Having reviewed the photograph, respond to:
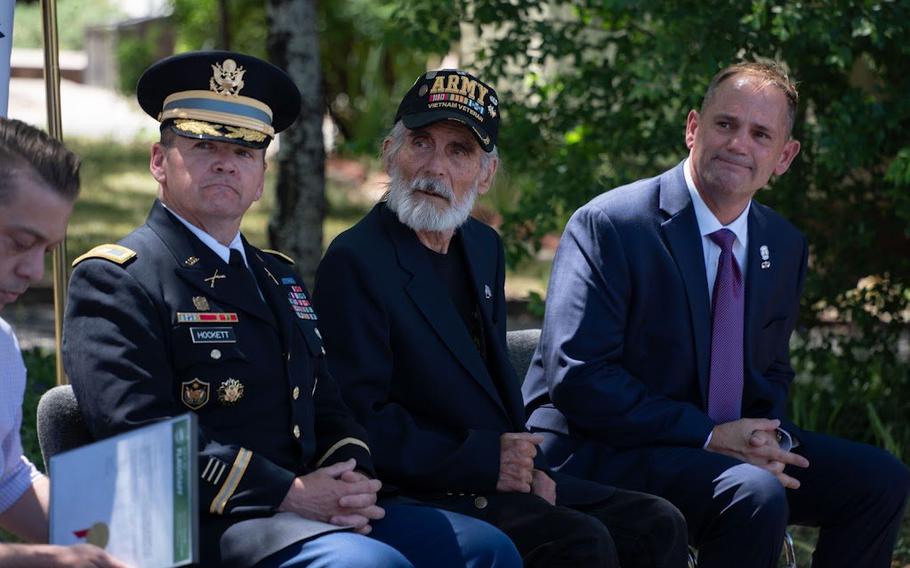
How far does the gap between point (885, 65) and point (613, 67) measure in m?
1.28

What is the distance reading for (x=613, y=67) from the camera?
6.87 metres

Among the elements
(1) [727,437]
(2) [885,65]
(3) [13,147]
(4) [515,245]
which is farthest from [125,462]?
(2) [885,65]

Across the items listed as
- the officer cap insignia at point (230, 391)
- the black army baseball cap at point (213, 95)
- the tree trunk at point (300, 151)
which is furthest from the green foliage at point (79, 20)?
the officer cap insignia at point (230, 391)

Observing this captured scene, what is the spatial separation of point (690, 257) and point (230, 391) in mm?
1664

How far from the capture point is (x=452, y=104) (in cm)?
407

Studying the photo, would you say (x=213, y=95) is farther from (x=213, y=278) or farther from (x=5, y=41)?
(x=5, y=41)

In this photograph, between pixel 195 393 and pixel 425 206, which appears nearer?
pixel 195 393

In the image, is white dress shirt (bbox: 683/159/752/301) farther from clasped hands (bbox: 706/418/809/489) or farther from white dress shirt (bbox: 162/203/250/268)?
white dress shirt (bbox: 162/203/250/268)

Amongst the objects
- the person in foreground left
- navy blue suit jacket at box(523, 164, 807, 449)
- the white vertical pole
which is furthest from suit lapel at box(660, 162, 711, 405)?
the person in foreground left

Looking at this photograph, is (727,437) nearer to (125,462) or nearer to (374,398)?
(374,398)

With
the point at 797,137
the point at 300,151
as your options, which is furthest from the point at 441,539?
the point at 300,151

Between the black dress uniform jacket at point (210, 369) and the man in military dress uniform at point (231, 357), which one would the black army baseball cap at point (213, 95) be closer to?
the man in military dress uniform at point (231, 357)

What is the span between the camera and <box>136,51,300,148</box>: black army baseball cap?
3535 mm

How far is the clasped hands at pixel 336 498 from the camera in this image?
11.1 feet
